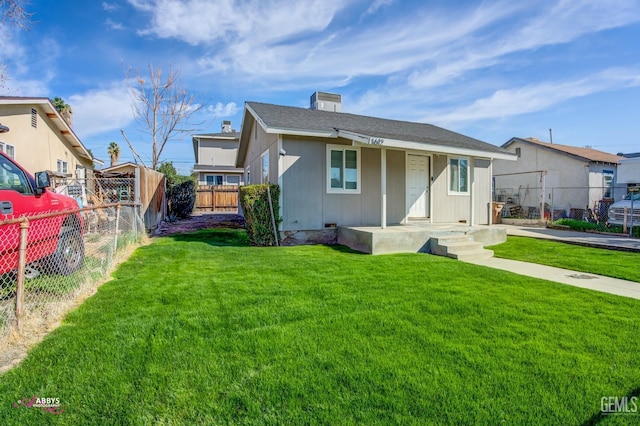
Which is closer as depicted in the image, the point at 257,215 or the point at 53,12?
the point at 257,215

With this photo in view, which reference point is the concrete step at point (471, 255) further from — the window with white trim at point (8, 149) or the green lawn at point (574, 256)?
the window with white trim at point (8, 149)

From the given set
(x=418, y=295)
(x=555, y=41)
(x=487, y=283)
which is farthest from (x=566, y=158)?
(x=418, y=295)

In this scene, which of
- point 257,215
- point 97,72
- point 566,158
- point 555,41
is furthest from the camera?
point 566,158

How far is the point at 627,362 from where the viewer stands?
8.89 ft

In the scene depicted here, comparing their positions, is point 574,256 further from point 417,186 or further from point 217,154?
point 217,154

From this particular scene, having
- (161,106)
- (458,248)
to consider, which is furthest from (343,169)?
(161,106)

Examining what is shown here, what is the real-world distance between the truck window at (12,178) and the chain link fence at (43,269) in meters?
0.47

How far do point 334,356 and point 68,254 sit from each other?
466 cm

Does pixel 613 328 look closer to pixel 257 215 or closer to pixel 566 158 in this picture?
pixel 257 215

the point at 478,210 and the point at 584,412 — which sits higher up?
the point at 478,210

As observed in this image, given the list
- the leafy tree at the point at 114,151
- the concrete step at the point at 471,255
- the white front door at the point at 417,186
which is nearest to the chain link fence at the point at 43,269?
the concrete step at the point at 471,255

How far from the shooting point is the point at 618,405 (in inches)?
86.1

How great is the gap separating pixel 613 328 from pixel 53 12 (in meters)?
14.2

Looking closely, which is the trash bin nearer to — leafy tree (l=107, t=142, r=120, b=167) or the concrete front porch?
the concrete front porch
